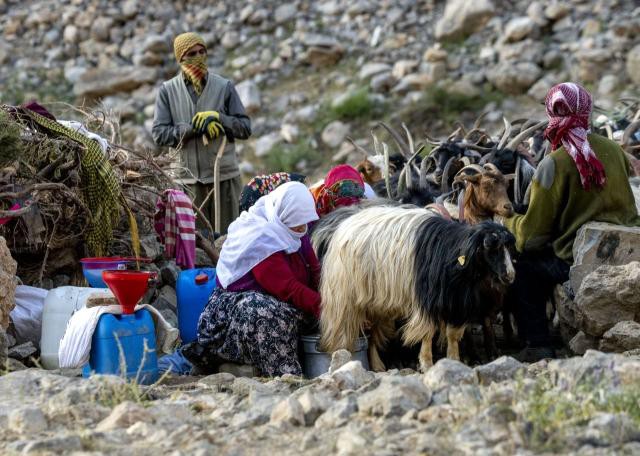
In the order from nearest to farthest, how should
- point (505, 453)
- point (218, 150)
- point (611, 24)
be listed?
point (505, 453), point (218, 150), point (611, 24)

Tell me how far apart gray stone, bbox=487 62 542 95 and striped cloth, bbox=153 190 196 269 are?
364 inches

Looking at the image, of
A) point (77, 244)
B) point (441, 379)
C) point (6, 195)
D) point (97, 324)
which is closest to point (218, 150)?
point (77, 244)

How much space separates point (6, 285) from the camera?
6.01 meters

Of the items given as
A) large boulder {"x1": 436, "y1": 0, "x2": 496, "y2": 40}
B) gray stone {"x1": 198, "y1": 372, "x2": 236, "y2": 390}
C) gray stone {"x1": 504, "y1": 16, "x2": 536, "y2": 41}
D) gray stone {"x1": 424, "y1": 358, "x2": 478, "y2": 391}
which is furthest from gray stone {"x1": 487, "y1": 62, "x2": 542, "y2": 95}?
gray stone {"x1": 424, "y1": 358, "x2": 478, "y2": 391}

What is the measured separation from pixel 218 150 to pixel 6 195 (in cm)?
247

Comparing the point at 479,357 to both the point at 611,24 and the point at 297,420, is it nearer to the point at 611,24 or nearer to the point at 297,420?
the point at 297,420

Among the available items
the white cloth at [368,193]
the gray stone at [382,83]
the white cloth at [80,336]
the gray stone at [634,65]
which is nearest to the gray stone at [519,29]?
the gray stone at [634,65]

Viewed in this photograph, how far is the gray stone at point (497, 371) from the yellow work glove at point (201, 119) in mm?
4231

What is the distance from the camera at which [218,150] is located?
8.55 metres

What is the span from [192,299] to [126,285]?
104 cm

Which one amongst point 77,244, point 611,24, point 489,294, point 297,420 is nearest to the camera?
point 297,420

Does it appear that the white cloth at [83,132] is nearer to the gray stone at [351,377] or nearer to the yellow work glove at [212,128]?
the yellow work glove at [212,128]

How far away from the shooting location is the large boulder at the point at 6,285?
19.7 ft

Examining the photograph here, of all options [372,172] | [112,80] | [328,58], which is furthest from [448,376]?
[112,80]
